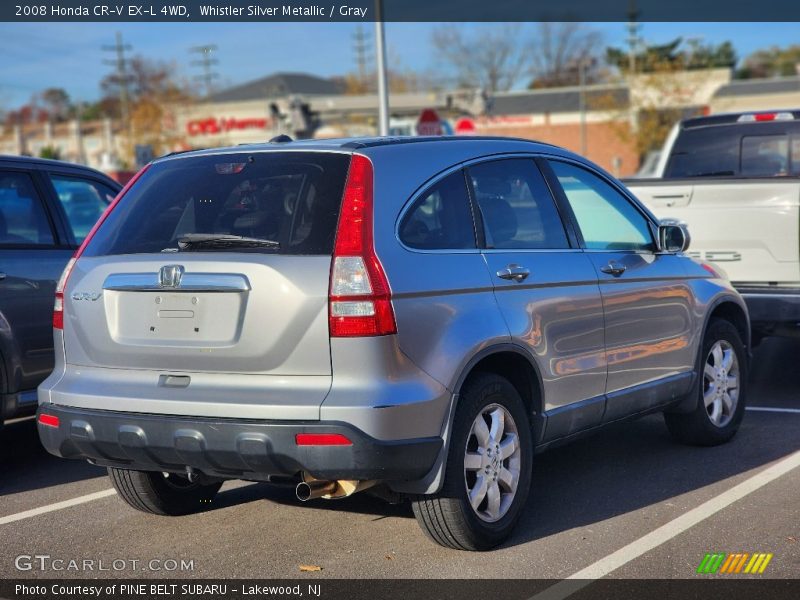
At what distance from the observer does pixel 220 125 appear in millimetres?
75312

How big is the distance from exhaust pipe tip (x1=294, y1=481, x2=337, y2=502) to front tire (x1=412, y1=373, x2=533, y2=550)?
40 cm

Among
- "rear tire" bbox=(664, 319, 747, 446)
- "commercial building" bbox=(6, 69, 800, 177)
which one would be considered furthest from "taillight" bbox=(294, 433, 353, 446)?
"commercial building" bbox=(6, 69, 800, 177)

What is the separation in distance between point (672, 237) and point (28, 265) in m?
3.94

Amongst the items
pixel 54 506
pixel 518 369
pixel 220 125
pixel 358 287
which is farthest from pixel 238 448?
pixel 220 125

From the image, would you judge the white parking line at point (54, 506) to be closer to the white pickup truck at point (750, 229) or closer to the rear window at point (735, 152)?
the white pickup truck at point (750, 229)

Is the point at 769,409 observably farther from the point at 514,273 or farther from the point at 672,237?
the point at 514,273

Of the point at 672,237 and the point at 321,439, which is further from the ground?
the point at 672,237

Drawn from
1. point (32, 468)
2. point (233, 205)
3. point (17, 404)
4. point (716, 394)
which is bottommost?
point (32, 468)

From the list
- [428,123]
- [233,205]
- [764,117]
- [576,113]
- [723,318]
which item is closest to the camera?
[233,205]

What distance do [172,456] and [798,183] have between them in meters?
5.51

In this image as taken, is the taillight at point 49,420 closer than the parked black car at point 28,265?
Yes

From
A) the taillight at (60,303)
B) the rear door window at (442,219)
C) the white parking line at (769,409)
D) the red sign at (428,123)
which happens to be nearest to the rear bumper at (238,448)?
the taillight at (60,303)

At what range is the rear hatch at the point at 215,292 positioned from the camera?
4.32 meters

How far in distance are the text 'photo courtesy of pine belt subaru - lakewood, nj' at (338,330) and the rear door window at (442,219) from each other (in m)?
0.01
